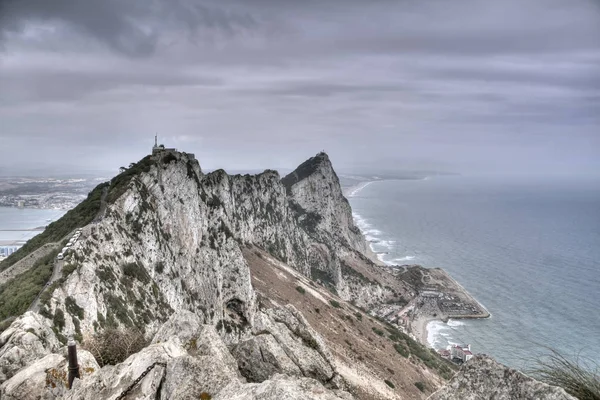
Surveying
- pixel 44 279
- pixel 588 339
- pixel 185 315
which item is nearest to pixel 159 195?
pixel 44 279

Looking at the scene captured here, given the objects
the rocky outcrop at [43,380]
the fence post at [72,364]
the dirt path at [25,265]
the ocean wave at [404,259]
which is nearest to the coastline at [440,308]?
the ocean wave at [404,259]

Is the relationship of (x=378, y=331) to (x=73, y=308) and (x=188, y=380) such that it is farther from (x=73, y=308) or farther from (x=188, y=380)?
(x=188, y=380)

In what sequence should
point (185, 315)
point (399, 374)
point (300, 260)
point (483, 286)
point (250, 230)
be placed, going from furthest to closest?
point (483, 286) < point (300, 260) < point (250, 230) < point (399, 374) < point (185, 315)

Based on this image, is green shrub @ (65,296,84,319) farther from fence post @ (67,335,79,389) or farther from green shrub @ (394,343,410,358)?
green shrub @ (394,343,410,358)

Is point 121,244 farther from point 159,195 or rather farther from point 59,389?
point 59,389

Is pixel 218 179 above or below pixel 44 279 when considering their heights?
above

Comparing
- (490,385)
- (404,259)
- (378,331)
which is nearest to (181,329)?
(490,385)

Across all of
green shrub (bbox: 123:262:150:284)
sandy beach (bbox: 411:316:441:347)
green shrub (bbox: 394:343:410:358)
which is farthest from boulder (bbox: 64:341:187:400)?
sandy beach (bbox: 411:316:441:347)
